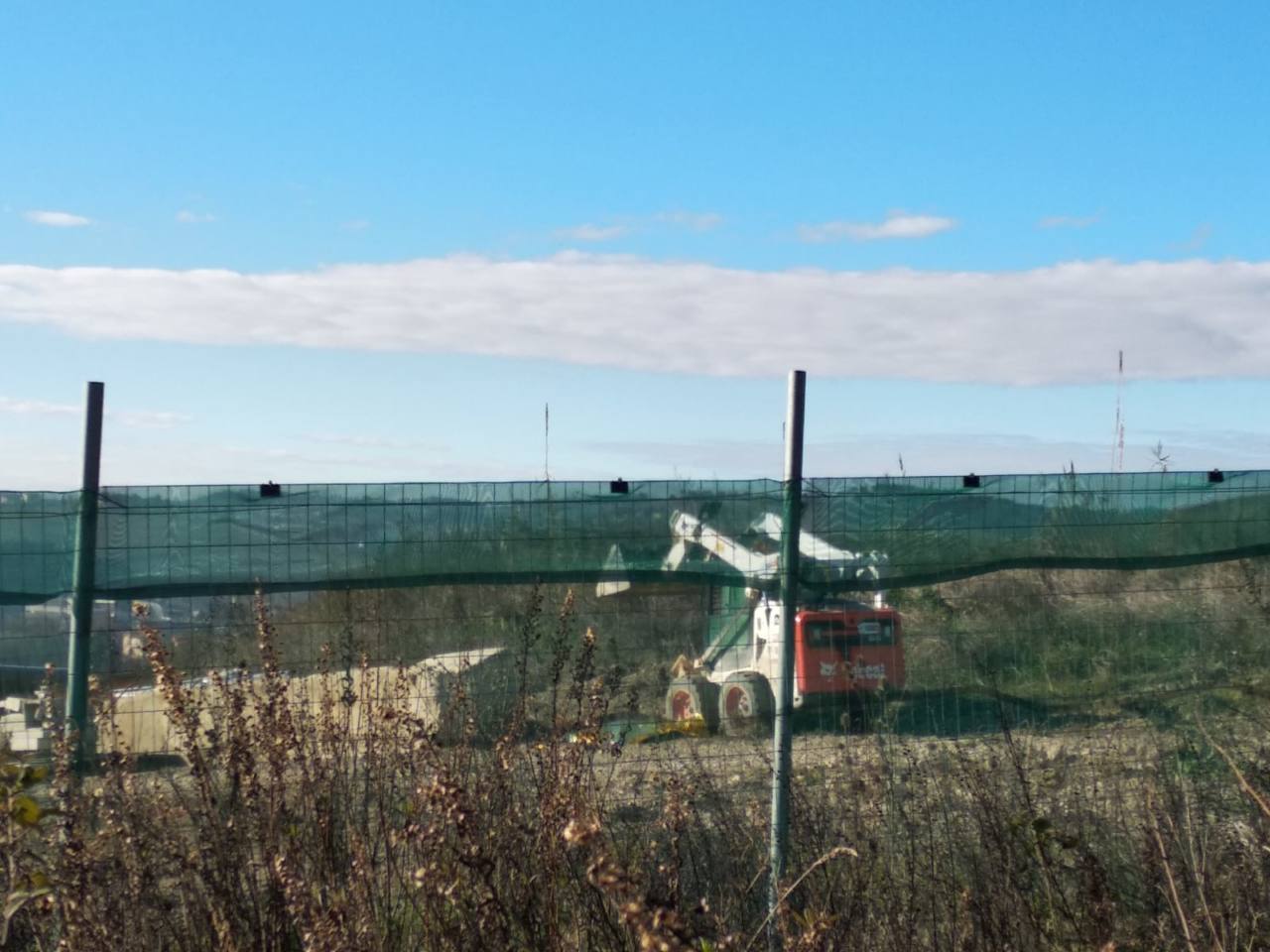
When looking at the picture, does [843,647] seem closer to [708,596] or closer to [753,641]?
[753,641]

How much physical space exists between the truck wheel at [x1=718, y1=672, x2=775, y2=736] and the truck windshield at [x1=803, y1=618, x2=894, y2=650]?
1.01 ft

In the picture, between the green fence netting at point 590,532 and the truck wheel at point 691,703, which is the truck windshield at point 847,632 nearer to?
the green fence netting at point 590,532

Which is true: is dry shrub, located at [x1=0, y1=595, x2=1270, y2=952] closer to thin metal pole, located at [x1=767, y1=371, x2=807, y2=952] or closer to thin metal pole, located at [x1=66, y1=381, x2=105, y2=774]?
thin metal pole, located at [x1=767, y1=371, x2=807, y2=952]

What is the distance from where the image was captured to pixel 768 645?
622 cm

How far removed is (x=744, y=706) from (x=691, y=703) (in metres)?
0.28

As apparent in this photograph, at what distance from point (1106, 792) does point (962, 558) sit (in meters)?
1.21

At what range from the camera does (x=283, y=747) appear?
3.66 metres

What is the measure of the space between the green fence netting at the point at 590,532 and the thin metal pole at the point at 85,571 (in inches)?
1.9

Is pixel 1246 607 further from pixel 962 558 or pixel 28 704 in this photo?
pixel 28 704

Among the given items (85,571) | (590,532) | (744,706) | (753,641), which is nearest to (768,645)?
(753,641)

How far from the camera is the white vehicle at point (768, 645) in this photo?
6.16 metres

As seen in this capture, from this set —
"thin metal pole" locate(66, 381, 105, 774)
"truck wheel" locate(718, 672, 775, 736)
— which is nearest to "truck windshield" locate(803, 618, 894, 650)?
"truck wheel" locate(718, 672, 775, 736)

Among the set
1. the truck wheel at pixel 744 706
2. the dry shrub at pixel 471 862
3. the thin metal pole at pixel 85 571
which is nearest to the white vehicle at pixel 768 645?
the truck wheel at pixel 744 706

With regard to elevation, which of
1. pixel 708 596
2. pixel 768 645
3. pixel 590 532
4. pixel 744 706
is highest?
pixel 590 532
